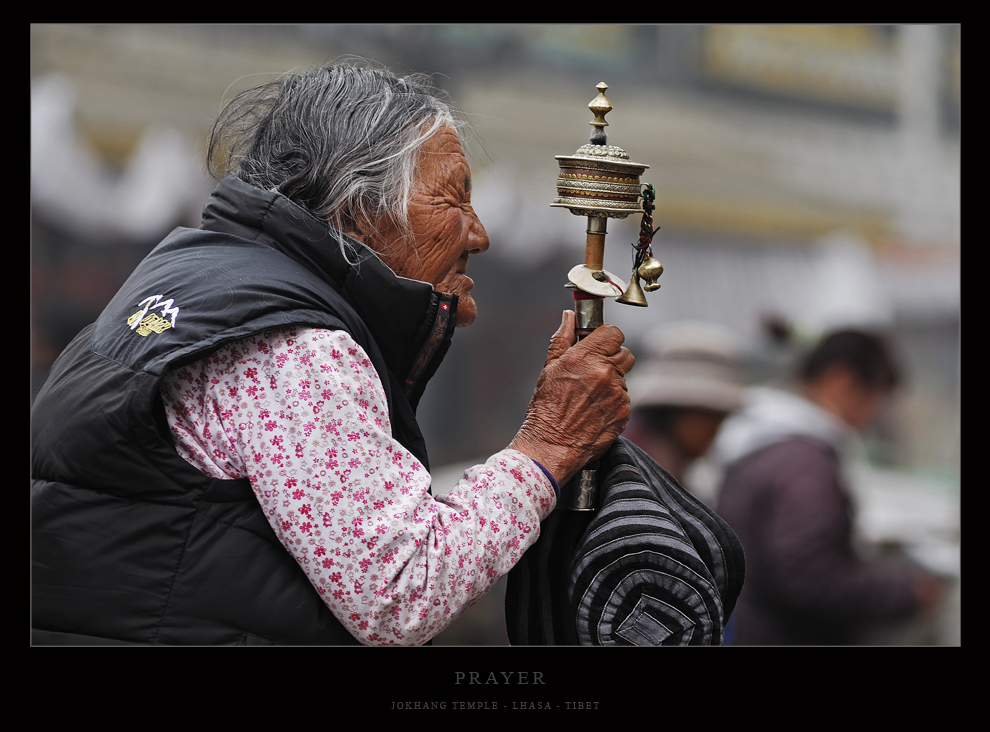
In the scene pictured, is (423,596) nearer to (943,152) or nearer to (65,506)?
(65,506)

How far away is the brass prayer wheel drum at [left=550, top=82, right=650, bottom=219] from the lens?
150 centimetres

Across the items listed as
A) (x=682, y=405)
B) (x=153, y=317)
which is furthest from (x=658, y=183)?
(x=153, y=317)

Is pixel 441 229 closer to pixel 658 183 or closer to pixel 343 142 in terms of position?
pixel 343 142

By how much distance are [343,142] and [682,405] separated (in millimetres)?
2386

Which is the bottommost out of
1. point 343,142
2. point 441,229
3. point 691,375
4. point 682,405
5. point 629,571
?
point 629,571

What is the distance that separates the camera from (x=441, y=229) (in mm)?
1494

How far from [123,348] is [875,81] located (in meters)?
6.19

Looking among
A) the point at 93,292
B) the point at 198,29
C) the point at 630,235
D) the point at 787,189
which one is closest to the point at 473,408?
the point at 630,235

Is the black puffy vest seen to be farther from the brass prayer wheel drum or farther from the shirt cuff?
the brass prayer wheel drum

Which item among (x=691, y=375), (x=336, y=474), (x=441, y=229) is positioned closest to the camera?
(x=336, y=474)

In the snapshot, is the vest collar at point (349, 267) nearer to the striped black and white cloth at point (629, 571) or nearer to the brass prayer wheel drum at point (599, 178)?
the brass prayer wheel drum at point (599, 178)

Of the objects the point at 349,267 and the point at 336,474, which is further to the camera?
the point at 349,267

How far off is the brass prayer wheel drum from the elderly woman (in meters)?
0.30

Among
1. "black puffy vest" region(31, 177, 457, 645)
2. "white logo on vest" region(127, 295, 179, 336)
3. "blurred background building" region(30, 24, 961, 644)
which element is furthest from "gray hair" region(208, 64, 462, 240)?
"blurred background building" region(30, 24, 961, 644)
